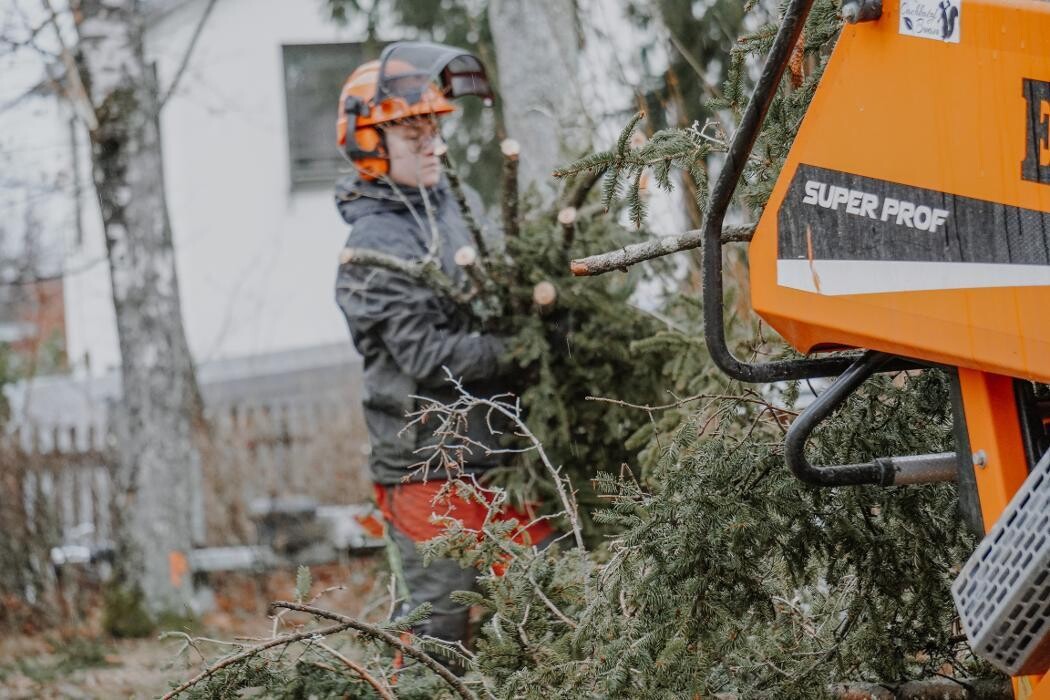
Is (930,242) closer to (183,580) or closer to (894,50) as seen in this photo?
(894,50)

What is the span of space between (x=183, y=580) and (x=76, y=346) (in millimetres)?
15150

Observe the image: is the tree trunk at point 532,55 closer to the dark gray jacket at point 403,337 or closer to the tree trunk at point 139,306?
the dark gray jacket at point 403,337

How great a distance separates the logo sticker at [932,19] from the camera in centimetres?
209

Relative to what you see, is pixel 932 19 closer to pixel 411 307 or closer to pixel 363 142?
pixel 411 307

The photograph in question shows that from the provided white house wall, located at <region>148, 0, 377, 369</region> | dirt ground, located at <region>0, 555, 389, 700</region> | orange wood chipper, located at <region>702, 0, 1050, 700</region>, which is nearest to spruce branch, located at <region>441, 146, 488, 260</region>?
dirt ground, located at <region>0, 555, 389, 700</region>

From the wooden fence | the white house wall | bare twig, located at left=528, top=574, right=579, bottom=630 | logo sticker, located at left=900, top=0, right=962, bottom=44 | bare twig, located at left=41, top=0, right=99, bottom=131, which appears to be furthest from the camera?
the white house wall

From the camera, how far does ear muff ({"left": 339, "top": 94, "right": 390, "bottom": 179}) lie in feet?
16.4

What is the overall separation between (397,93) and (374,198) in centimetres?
41

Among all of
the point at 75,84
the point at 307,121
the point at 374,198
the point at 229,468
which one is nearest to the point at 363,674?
the point at 374,198

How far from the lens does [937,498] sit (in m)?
2.97

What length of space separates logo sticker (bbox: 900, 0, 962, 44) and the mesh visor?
116 inches

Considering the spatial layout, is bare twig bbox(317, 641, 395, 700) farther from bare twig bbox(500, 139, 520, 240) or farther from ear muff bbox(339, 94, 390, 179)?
ear muff bbox(339, 94, 390, 179)

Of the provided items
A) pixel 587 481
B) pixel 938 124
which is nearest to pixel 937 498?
pixel 938 124

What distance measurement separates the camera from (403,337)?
4.65 m
